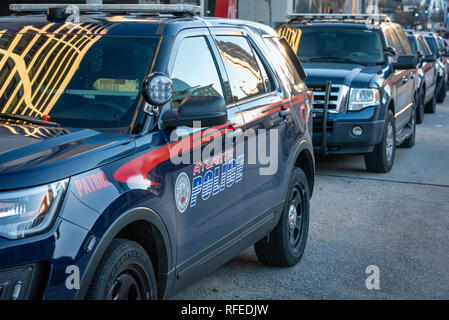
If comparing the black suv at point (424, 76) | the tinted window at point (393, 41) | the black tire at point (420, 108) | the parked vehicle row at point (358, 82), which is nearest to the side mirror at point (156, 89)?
the parked vehicle row at point (358, 82)

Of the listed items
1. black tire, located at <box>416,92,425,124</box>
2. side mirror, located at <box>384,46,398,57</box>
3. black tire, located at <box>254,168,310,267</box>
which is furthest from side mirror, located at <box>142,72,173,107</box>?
black tire, located at <box>416,92,425,124</box>

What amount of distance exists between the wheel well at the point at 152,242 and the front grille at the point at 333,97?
6377 mm

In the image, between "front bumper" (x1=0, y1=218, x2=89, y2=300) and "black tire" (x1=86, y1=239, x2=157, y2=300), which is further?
"black tire" (x1=86, y1=239, x2=157, y2=300)

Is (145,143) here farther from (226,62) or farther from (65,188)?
(226,62)

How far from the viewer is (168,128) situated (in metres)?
3.98

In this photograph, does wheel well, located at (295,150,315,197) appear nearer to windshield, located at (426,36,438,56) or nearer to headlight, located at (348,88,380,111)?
headlight, located at (348,88,380,111)

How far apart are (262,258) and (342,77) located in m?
4.79

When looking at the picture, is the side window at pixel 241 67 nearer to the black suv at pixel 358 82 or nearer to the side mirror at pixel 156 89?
the side mirror at pixel 156 89

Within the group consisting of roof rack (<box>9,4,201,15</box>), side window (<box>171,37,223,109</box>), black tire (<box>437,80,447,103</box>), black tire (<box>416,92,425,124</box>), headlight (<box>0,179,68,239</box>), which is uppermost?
roof rack (<box>9,4,201,15</box>)

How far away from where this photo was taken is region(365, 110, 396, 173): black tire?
10164mm

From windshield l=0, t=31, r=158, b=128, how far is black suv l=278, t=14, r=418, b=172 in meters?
5.92

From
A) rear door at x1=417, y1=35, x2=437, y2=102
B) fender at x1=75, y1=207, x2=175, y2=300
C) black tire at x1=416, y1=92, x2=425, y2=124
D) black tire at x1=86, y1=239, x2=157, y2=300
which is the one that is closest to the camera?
fender at x1=75, y1=207, x2=175, y2=300

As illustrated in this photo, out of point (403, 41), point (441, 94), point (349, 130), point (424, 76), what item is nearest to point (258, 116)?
point (349, 130)

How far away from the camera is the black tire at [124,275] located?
3.26 m
